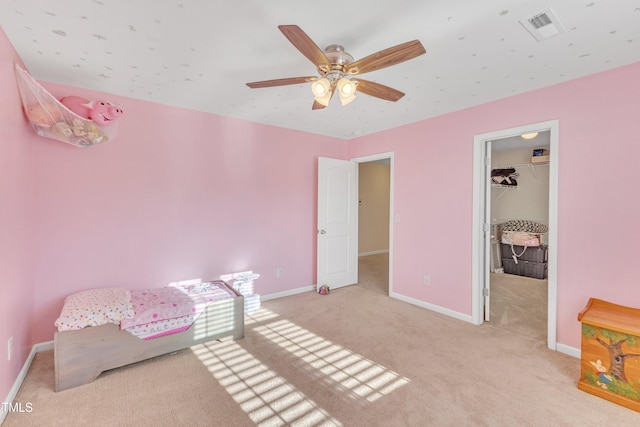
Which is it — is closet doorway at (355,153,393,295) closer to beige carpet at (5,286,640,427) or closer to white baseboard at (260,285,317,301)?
white baseboard at (260,285,317,301)

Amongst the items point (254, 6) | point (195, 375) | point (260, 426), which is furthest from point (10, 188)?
point (260, 426)

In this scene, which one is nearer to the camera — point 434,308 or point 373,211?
point 434,308

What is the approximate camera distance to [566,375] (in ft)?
7.16

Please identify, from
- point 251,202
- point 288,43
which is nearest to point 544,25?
point 288,43

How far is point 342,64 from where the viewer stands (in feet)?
5.98

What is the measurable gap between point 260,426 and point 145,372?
44.7 inches

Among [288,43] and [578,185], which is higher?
[288,43]

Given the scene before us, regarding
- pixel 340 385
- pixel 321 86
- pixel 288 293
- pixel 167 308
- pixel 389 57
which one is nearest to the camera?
pixel 389 57

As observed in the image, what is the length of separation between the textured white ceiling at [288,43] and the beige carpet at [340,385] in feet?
7.81

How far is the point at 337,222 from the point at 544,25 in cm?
321

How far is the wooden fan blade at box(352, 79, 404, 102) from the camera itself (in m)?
1.94

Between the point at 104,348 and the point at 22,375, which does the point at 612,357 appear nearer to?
the point at 104,348

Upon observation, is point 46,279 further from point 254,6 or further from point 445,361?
point 445,361

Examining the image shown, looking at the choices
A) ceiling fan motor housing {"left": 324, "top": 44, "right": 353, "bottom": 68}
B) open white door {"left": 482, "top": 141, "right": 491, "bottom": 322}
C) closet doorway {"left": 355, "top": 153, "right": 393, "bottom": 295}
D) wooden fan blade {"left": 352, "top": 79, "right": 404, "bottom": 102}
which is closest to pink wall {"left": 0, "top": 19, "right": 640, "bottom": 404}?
open white door {"left": 482, "top": 141, "right": 491, "bottom": 322}
